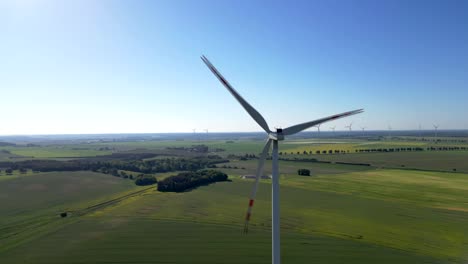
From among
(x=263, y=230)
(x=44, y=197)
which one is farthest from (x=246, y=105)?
(x=44, y=197)

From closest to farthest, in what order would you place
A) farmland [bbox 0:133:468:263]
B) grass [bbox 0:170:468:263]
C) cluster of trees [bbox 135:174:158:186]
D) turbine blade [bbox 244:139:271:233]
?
turbine blade [bbox 244:139:271:233] < grass [bbox 0:170:468:263] < farmland [bbox 0:133:468:263] < cluster of trees [bbox 135:174:158:186]

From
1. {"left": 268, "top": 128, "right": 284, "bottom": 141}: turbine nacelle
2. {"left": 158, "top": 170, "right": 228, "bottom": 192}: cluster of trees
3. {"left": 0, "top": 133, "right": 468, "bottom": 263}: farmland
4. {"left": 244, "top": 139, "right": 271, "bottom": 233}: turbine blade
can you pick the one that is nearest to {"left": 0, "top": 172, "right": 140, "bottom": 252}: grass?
{"left": 0, "top": 133, "right": 468, "bottom": 263}: farmland

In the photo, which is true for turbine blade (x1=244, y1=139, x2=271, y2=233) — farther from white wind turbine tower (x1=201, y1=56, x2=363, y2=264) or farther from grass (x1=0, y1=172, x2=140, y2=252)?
grass (x1=0, y1=172, x2=140, y2=252)

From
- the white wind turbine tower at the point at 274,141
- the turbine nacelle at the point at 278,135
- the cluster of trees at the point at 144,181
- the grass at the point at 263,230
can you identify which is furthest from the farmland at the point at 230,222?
the turbine nacelle at the point at 278,135

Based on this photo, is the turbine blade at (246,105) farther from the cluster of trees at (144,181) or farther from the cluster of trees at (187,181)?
the cluster of trees at (144,181)

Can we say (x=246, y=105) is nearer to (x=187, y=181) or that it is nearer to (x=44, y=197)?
(x=187, y=181)
